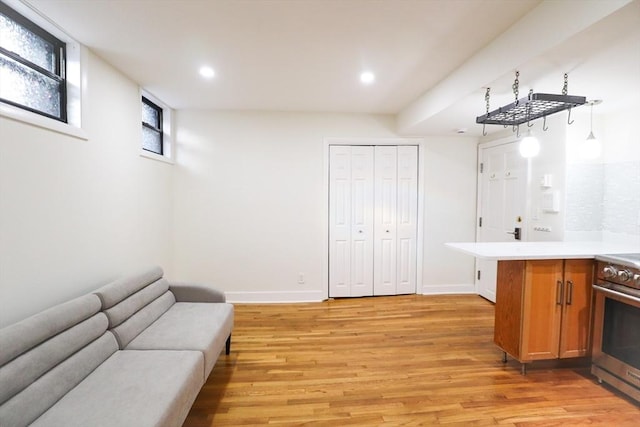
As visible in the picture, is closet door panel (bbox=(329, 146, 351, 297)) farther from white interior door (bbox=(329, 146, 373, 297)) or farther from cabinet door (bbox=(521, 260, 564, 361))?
cabinet door (bbox=(521, 260, 564, 361))

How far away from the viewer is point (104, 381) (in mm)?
1587

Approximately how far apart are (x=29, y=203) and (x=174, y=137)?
2.36 m

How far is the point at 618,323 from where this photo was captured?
7.47 ft

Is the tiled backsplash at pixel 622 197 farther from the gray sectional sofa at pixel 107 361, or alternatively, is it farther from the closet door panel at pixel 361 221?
the gray sectional sofa at pixel 107 361

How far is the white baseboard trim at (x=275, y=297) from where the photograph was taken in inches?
163

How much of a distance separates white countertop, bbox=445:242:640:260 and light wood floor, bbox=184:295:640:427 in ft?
3.23

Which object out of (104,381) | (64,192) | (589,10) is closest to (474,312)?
(589,10)

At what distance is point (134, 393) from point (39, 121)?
174 centimetres

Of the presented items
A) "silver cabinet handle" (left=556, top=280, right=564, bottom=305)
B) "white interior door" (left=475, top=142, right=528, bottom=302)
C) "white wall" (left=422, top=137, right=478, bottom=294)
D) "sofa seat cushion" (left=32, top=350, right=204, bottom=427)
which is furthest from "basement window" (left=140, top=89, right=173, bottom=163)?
"white interior door" (left=475, top=142, right=528, bottom=302)

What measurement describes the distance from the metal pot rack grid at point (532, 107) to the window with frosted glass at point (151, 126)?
138 inches

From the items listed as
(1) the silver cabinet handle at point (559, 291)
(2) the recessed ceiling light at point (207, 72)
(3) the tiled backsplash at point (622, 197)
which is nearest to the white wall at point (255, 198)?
(2) the recessed ceiling light at point (207, 72)

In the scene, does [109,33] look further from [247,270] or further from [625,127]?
[625,127]

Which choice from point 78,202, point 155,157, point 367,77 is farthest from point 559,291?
point 155,157

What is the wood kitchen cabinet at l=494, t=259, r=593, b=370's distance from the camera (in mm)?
2432
